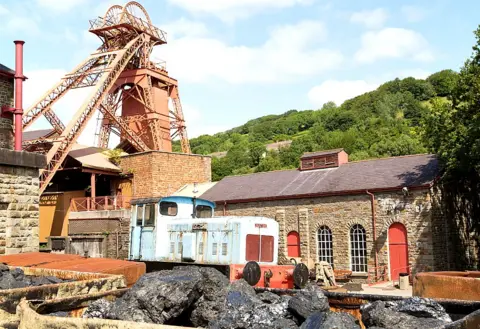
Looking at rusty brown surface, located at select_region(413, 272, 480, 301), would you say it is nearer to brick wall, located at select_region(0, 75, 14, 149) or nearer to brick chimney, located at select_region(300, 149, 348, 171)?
brick wall, located at select_region(0, 75, 14, 149)

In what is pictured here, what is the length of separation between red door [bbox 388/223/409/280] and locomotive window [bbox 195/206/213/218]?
856 cm

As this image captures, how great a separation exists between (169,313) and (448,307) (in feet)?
7.80

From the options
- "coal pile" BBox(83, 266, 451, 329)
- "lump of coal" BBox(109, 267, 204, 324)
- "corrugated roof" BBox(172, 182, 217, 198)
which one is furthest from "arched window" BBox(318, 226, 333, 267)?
"lump of coal" BBox(109, 267, 204, 324)

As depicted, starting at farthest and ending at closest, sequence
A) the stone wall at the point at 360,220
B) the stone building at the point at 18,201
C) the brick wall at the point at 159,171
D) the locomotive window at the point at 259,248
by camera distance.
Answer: the brick wall at the point at 159,171 → the stone wall at the point at 360,220 → the locomotive window at the point at 259,248 → the stone building at the point at 18,201

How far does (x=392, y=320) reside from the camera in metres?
3.47

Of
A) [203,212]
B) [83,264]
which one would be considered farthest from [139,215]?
[83,264]

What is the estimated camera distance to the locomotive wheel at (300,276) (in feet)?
37.1

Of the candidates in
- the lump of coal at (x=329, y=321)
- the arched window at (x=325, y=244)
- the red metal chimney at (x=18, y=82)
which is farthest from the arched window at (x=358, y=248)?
the lump of coal at (x=329, y=321)

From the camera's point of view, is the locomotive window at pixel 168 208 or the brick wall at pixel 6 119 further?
the brick wall at pixel 6 119

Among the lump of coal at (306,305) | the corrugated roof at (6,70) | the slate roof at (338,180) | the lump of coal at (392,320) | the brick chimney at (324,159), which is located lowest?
the lump of coal at (392,320)

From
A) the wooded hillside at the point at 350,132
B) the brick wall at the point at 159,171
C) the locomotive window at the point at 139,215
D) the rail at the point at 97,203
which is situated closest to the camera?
the locomotive window at the point at 139,215

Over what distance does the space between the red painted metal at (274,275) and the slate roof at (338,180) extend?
30.4 ft

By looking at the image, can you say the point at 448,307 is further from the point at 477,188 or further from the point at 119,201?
the point at 119,201

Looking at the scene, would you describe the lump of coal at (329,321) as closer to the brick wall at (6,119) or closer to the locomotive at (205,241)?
the locomotive at (205,241)
